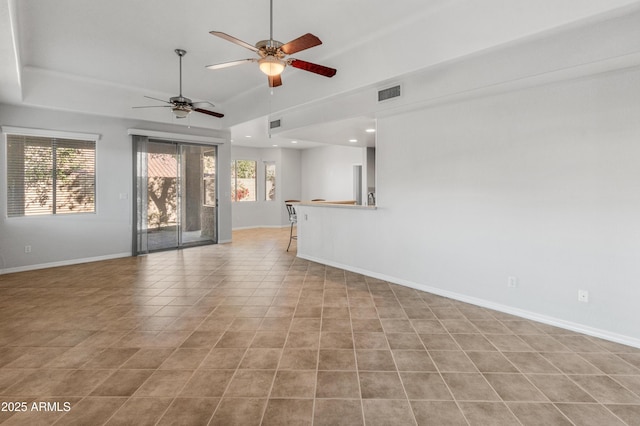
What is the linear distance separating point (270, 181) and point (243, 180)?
95 cm

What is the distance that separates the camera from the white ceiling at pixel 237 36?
9.43 feet

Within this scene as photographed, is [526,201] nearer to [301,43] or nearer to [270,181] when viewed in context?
[301,43]

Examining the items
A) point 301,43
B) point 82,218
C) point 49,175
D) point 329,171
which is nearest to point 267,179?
point 329,171

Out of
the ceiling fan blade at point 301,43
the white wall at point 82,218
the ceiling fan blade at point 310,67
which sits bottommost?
the white wall at point 82,218

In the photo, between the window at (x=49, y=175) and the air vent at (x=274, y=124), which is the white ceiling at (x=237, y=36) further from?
the window at (x=49, y=175)

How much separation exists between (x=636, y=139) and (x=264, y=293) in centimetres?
404

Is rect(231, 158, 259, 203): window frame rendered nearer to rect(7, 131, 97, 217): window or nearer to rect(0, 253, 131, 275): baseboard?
rect(0, 253, 131, 275): baseboard

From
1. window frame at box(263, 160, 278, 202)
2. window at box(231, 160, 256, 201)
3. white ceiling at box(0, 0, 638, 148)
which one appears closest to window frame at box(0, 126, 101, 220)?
white ceiling at box(0, 0, 638, 148)

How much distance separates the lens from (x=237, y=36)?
379cm

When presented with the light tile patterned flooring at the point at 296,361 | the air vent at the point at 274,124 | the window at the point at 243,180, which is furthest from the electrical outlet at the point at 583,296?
the window at the point at 243,180

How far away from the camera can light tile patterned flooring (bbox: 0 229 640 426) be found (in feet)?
6.13

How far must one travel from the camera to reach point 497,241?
11.3 feet

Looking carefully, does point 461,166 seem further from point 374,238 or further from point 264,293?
point 264,293

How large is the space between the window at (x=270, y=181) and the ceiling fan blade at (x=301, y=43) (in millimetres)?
8196
